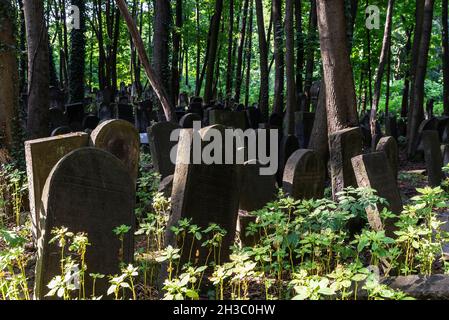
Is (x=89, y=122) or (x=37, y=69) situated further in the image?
(x=89, y=122)

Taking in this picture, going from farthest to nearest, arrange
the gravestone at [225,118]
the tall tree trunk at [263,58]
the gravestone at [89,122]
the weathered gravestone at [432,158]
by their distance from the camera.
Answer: the tall tree trunk at [263,58] → the gravestone at [89,122] → the gravestone at [225,118] → the weathered gravestone at [432,158]

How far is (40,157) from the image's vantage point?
17.3ft

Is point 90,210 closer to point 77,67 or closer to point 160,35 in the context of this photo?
point 160,35

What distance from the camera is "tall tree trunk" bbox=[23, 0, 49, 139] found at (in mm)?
8297

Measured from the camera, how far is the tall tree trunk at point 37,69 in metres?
8.30

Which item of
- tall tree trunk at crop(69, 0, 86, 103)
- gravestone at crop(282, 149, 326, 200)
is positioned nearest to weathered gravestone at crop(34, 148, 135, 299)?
gravestone at crop(282, 149, 326, 200)

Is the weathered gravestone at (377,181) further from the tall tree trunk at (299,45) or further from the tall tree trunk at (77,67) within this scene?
the tall tree trunk at (77,67)

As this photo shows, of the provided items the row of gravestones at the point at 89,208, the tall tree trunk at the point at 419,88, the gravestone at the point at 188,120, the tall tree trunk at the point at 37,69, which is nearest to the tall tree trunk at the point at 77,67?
the gravestone at the point at 188,120

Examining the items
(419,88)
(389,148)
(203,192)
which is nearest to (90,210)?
(203,192)

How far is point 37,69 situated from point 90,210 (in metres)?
5.22

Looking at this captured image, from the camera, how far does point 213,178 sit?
4.79 metres

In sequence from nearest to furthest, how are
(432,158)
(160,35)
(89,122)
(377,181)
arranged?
1. (377,181)
2. (432,158)
3. (89,122)
4. (160,35)

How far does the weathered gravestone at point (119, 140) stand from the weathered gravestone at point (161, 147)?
1129 mm
